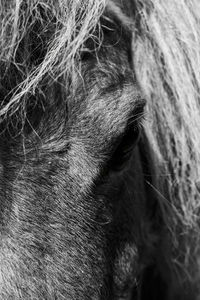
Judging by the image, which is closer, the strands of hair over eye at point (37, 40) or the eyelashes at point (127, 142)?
the strands of hair over eye at point (37, 40)

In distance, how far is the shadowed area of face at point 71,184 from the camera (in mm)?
1094

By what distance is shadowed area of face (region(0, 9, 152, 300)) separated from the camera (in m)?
1.09

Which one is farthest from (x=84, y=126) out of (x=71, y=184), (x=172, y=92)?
(x=172, y=92)

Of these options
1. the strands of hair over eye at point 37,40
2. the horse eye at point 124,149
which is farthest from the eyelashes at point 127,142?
the strands of hair over eye at point 37,40

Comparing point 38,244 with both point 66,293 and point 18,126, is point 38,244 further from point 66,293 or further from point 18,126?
point 18,126

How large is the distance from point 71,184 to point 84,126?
0.41 feet

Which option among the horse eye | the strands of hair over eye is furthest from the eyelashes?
the strands of hair over eye

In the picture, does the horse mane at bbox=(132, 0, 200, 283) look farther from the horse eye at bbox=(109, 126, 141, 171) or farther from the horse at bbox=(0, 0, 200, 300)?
the horse eye at bbox=(109, 126, 141, 171)

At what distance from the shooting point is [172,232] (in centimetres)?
174

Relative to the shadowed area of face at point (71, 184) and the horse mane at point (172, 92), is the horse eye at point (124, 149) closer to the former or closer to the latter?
the shadowed area of face at point (71, 184)

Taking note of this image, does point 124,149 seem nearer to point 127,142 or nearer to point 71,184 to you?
point 127,142

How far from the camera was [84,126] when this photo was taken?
1191 mm

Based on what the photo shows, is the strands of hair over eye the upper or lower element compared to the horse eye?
upper

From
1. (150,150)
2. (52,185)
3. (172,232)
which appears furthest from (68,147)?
(172,232)
